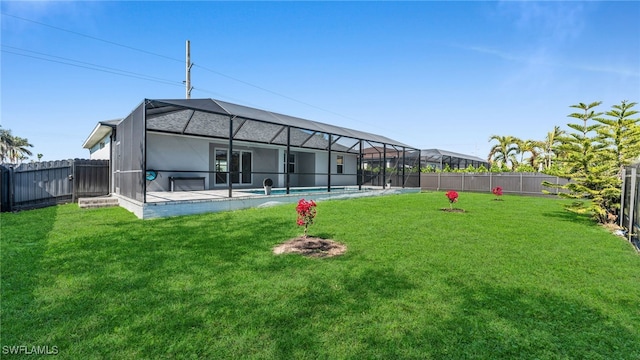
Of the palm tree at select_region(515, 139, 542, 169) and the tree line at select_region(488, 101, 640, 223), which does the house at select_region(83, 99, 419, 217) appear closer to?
the tree line at select_region(488, 101, 640, 223)

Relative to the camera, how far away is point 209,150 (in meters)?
12.8

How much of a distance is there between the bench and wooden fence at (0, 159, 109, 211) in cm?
301

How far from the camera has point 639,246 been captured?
5219 mm

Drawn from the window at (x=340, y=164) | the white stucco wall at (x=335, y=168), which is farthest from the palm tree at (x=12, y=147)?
the window at (x=340, y=164)

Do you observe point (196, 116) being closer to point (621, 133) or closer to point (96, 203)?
point (96, 203)

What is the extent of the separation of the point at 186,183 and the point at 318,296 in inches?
401

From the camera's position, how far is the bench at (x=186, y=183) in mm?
11125

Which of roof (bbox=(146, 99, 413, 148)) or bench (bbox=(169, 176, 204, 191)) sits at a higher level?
roof (bbox=(146, 99, 413, 148))

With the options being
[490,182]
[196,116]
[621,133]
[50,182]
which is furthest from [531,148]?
[50,182]

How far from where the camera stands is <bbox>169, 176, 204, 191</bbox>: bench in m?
11.1

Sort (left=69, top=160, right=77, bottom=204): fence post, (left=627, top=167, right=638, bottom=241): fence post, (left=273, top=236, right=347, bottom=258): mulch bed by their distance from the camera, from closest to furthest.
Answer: (left=273, top=236, right=347, bottom=258): mulch bed < (left=627, top=167, right=638, bottom=241): fence post < (left=69, top=160, right=77, bottom=204): fence post

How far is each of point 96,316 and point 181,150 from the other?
10104 mm

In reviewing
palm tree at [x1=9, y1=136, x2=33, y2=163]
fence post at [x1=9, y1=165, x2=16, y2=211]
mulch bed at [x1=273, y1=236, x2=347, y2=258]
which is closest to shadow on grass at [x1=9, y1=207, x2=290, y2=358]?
mulch bed at [x1=273, y1=236, x2=347, y2=258]

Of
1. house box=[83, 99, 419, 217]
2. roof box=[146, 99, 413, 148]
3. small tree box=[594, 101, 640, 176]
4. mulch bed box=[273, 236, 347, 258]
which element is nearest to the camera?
mulch bed box=[273, 236, 347, 258]
